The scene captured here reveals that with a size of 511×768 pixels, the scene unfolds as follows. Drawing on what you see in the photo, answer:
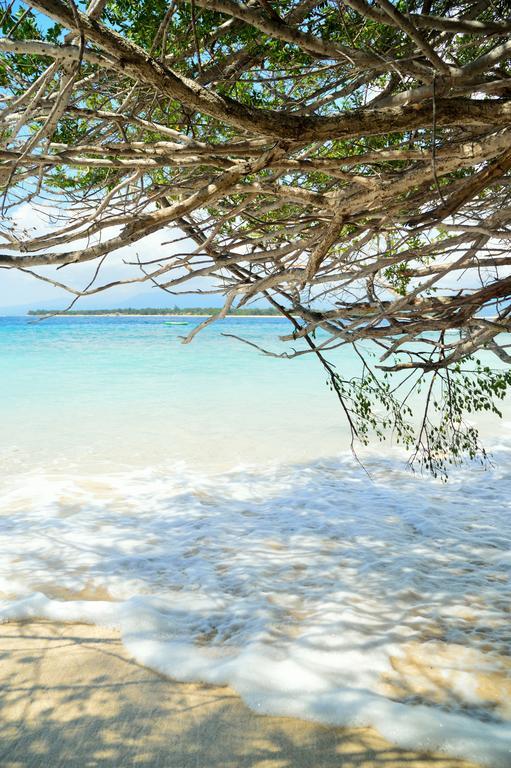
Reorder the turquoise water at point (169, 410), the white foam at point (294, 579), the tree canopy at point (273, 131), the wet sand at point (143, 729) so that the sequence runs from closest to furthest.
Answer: the tree canopy at point (273, 131) < the wet sand at point (143, 729) < the white foam at point (294, 579) < the turquoise water at point (169, 410)

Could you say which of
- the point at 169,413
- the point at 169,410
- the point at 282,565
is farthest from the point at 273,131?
the point at 169,410

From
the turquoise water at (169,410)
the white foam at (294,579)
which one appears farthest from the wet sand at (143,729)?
the turquoise water at (169,410)

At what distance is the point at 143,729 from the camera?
2602mm

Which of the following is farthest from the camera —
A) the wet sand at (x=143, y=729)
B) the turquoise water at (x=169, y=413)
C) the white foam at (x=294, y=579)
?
the turquoise water at (x=169, y=413)

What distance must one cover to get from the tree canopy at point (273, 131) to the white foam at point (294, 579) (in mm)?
1321

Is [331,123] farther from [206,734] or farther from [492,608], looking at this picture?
[492,608]

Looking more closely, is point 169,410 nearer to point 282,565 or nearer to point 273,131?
point 282,565

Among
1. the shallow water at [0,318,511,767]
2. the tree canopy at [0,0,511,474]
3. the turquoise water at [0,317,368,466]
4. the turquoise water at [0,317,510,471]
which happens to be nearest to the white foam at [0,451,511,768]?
the shallow water at [0,318,511,767]

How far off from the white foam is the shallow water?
0.02 meters

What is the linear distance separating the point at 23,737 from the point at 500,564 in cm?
358

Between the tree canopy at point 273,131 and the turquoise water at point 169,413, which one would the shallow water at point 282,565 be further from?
the tree canopy at point 273,131

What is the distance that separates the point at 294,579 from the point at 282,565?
0.29m

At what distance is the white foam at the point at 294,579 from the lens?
2887 millimetres

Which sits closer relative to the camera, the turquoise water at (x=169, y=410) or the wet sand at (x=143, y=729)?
the wet sand at (x=143, y=729)
